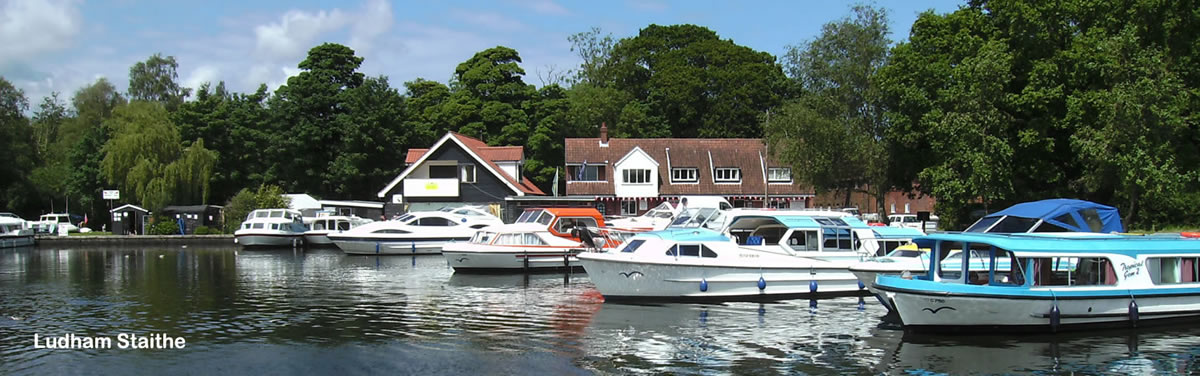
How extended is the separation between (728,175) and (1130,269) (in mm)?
44365

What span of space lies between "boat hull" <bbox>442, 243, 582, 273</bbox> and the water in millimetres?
3003

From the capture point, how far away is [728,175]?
6334 cm

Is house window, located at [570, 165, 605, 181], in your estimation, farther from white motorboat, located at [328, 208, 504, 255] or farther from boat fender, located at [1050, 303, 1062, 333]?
boat fender, located at [1050, 303, 1062, 333]

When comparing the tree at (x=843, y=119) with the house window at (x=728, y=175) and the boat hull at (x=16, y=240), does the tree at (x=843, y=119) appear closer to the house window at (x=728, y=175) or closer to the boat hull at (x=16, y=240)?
the house window at (x=728, y=175)

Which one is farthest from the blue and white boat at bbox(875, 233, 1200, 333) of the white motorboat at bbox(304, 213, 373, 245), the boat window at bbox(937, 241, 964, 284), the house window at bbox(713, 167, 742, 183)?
the house window at bbox(713, 167, 742, 183)

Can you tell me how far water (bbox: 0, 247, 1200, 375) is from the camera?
16.3 meters

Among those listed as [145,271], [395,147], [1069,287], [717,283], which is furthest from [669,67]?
[1069,287]

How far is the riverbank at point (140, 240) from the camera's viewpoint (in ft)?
180

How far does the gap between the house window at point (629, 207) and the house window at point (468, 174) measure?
1058 centimetres

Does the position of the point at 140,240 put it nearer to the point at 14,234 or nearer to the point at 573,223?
the point at 14,234

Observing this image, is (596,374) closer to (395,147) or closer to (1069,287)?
(1069,287)

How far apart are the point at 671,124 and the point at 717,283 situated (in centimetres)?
5547

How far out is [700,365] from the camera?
16.3 metres

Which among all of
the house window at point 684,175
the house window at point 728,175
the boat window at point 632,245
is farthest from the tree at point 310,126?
the boat window at point 632,245
